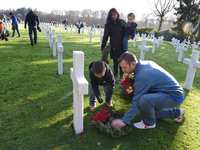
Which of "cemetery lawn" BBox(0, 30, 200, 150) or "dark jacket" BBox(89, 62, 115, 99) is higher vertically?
"dark jacket" BBox(89, 62, 115, 99)

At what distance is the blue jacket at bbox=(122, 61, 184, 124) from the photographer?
3984 millimetres

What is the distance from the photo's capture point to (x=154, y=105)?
4.18m

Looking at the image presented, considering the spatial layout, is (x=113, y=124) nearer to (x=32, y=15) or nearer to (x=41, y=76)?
(x=41, y=76)

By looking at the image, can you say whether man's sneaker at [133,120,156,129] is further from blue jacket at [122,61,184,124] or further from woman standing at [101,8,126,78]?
woman standing at [101,8,126,78]

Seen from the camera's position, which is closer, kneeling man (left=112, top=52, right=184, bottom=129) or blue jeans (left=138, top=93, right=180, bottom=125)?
kneeling man (left=112, top=52, right=184, bottom=129)

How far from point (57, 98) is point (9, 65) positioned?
13.2ft

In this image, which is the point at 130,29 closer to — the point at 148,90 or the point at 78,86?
the point at 148,90

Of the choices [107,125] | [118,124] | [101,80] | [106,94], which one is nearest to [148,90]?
[118,124]

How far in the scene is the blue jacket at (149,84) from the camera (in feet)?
13.1

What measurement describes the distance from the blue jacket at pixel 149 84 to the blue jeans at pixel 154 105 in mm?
68

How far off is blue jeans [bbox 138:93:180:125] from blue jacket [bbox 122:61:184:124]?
0.22 feet


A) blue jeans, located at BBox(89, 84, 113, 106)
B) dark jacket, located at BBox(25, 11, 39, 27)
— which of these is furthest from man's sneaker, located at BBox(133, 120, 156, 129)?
dark jacket, located at BBox(25, 11, 39, 27)

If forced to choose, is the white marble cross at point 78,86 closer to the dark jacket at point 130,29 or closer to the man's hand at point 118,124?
the man's hand at point 118,124

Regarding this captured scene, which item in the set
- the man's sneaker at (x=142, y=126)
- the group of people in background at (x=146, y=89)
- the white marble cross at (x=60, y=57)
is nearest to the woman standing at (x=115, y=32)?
the white marble cross at (x=60, y=57)
